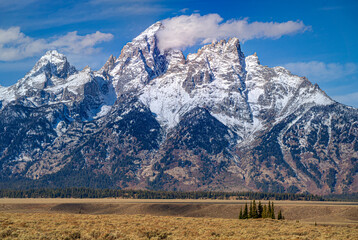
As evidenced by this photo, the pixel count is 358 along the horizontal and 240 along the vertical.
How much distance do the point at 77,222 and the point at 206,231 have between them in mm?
24932

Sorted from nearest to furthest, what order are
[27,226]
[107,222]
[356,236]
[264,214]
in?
[27,226]
[356,236]
[107,222]
[264,214]

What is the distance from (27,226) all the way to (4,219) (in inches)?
393

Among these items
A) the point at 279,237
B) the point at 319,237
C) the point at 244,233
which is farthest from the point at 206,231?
the point at 319,237

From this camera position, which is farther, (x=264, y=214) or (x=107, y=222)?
(x=264, y=214)

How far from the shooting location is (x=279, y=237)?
82688 mm

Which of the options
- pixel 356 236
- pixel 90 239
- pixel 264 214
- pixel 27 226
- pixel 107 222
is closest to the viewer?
pixel 90 239

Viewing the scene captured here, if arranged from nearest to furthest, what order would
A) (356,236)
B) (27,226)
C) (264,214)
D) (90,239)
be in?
(90,239) → (27,226) → (356,236) → (264,214)

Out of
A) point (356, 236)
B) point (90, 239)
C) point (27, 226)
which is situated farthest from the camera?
point (356, 236)

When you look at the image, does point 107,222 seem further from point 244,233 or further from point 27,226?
point 244,233

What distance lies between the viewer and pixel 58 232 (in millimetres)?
76750

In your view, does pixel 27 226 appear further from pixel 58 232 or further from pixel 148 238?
pixel 148 238

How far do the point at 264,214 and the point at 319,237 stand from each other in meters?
63.4

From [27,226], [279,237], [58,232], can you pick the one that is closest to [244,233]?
[279,237]

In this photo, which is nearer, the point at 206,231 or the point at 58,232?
the point at 58,232
